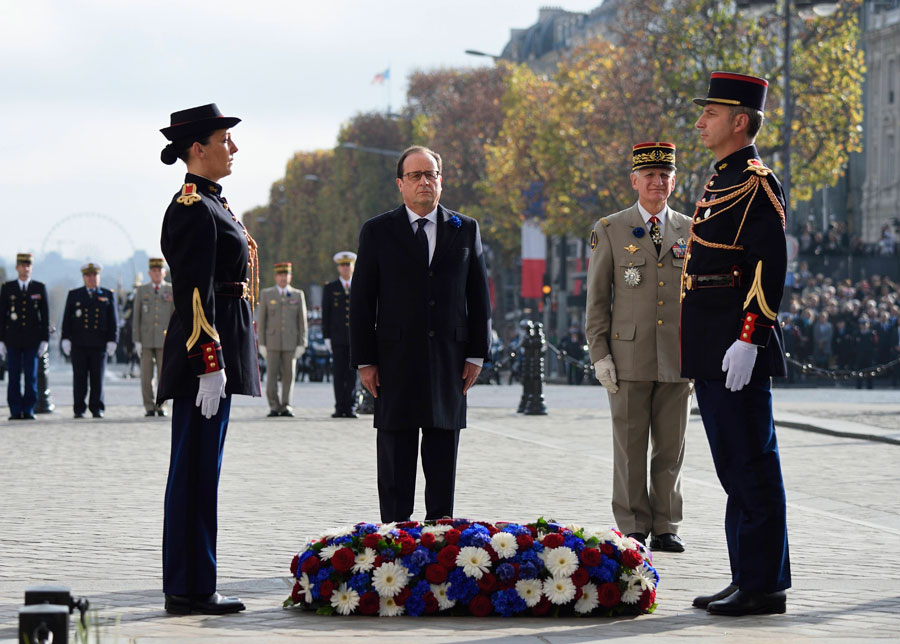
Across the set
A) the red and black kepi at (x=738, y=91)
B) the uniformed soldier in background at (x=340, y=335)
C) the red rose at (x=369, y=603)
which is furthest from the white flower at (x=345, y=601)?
the uniformed soldier in background at (x=340, y=335)

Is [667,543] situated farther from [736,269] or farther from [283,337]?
[283,337]

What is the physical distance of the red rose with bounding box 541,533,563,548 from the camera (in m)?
6.54

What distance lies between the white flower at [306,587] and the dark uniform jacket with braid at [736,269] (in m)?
1.79

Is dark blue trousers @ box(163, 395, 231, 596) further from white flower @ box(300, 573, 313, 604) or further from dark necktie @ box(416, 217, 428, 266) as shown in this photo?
dark necktie @ box(416, 217, 428, 266)

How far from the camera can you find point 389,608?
20.9ft

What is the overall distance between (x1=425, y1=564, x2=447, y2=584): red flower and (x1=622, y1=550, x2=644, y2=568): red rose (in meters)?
0.74

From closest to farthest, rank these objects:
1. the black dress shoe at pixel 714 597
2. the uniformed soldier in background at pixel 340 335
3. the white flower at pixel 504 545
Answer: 1. the white flower at pixel 504 545
2. the black dress shoe at pixel 714 597
3. the uniformed soldier in background at pixel 340 335

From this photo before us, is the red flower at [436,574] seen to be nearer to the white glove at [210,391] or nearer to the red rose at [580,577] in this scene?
the red rose at [580,577]

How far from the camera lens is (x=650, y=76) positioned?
4156 centimetres

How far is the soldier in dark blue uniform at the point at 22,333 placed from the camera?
20594 mm

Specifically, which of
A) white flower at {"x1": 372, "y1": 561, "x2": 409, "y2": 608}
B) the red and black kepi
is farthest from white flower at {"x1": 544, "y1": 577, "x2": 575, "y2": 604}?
the red and black kepi

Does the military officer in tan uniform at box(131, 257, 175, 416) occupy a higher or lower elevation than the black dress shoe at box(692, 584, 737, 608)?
higher

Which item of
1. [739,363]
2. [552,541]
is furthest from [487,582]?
[739,363]

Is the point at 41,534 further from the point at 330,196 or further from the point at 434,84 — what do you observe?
the point at 330,196
